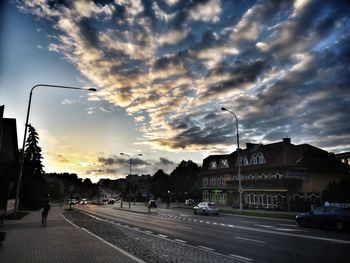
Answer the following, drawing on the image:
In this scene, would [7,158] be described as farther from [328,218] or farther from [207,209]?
[328,218]

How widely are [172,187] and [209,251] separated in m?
98.8

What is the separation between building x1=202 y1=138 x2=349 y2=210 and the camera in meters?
44.4

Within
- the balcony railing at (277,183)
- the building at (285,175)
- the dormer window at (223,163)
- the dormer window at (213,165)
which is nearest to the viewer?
the balcony railing at (277,183)

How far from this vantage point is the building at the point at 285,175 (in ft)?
146

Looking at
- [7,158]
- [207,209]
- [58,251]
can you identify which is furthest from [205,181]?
[58,251]

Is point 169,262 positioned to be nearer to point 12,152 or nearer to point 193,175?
point 12,152

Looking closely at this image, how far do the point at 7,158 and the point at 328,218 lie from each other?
3891cm

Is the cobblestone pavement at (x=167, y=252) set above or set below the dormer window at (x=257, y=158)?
below

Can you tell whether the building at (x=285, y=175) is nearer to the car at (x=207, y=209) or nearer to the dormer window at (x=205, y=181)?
the dormer window at (x=205, y=181)

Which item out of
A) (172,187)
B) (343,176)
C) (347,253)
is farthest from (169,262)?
(172,187)

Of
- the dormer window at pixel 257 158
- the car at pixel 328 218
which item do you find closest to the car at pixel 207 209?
the car at pixel 328 218

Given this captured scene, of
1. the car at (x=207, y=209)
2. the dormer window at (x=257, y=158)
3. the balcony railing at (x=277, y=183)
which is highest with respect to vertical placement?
the dormer window at (x=257, y=158)

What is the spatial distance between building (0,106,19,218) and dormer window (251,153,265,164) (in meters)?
36.3

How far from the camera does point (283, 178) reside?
44625 mm
